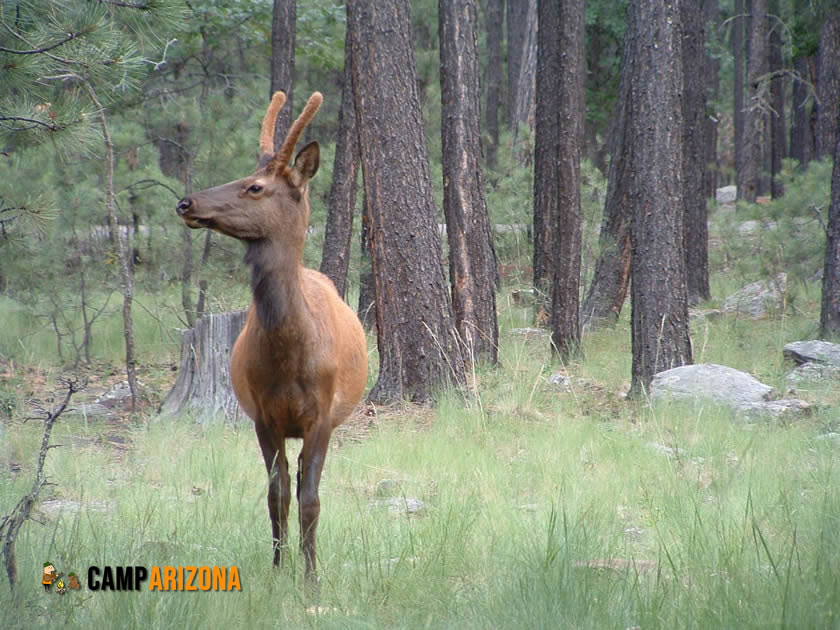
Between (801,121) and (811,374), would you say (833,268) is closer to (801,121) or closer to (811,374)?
(811,374)

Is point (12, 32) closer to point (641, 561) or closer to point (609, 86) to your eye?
point (641, 561)

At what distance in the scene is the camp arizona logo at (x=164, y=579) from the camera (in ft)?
12.9

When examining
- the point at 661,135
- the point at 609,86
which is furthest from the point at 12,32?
the point at 609,86

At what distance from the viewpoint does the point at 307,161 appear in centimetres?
453

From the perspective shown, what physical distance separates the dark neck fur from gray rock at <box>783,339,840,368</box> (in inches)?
308

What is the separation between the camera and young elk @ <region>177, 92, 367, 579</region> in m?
4.36

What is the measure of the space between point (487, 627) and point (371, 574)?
2.97ft

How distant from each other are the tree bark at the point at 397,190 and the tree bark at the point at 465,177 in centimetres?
154

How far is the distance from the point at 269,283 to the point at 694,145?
1364cm

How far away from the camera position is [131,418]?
9516 millimetres

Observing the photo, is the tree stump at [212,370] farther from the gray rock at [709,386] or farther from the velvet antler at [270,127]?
the velvet antler at [270,127]

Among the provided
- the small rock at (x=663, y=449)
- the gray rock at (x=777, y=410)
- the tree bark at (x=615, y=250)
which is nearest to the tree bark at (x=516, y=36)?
the tree bark at (x=615, y=250)

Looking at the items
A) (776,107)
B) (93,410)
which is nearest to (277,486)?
(93,410)

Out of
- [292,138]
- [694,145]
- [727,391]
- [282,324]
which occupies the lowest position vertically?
[727,391]
